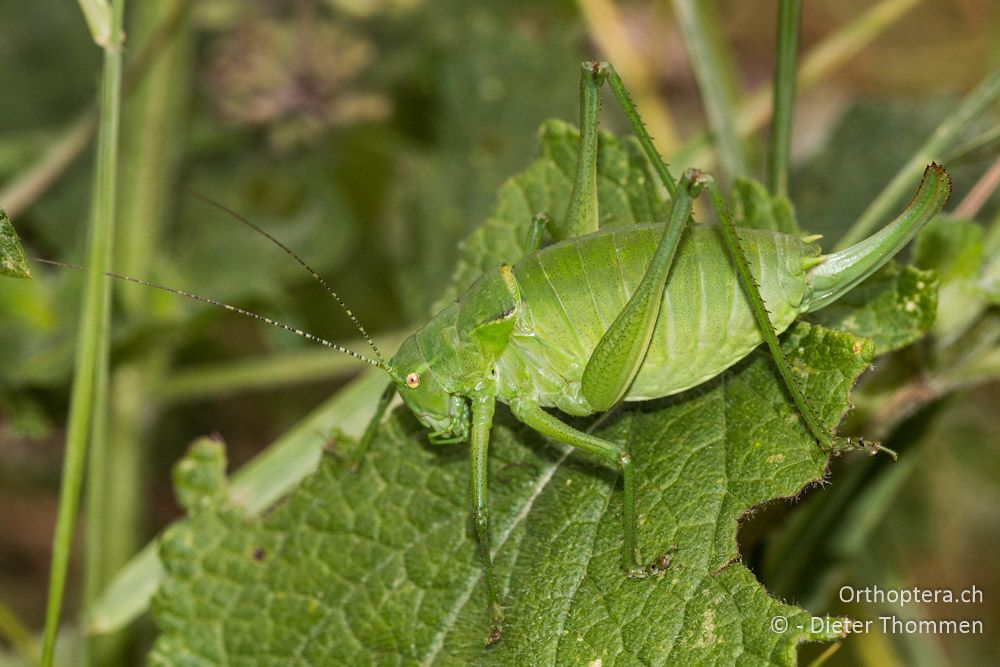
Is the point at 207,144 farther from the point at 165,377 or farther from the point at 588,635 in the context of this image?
the point at 588,635

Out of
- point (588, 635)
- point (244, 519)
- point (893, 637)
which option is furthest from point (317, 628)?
point (893, 637)

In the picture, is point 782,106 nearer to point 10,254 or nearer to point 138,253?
point 10,254

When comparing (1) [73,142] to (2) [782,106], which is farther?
(1) [73,142]

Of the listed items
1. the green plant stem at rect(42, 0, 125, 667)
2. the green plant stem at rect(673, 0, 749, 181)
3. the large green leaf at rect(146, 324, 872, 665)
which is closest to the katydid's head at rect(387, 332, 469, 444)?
the large green leaf at rect(146, 324, 872, 665)

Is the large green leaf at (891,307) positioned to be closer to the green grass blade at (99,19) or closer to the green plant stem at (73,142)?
the green grass blade at (99,19)

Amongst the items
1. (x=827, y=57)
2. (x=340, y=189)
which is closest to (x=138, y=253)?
(x=340, y=189)

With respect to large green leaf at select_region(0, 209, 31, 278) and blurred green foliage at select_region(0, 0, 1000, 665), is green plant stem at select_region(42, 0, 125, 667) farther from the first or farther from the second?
blurred green foliage at select_region(0, 0, 1000, 665)
